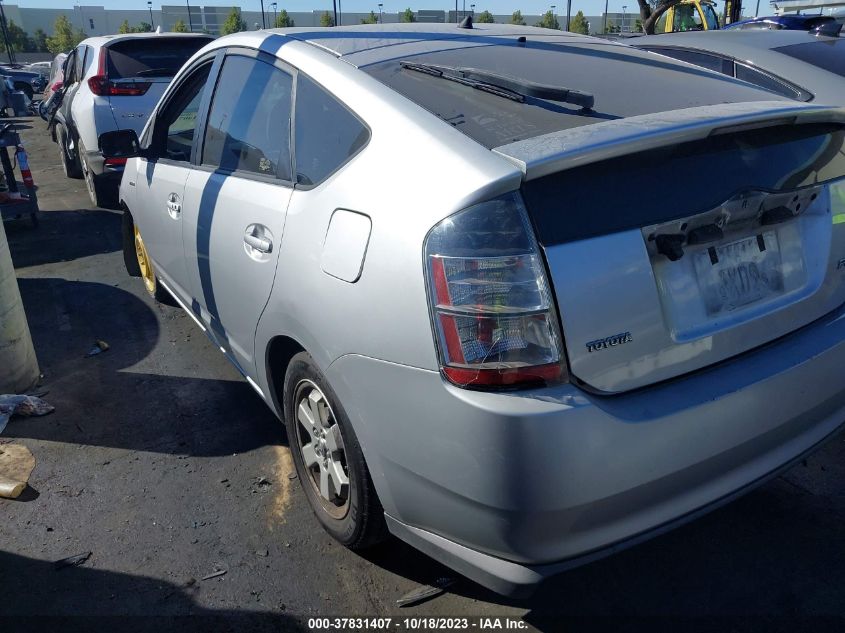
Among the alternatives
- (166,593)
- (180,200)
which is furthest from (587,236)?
(180,200)

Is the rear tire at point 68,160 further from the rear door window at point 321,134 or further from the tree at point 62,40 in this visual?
the tree at point 62,40

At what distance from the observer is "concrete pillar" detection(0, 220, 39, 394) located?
151 inches

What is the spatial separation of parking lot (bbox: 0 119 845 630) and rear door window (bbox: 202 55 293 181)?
4.44 ft

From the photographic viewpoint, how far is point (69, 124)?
927 centimetres

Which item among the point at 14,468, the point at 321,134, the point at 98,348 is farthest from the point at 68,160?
the point at 321,134

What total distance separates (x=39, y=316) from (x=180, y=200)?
2.36 metres

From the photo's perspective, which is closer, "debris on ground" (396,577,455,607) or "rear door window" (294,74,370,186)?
"rear door window" (294,74,370,186)

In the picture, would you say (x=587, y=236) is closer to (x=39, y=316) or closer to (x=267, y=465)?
(x=267, y=465)

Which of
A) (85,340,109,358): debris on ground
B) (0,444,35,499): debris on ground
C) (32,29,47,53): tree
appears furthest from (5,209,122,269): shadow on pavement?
(32,29,47,53): tree

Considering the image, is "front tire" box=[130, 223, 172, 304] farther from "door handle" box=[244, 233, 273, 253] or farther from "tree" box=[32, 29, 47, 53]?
"tree" box=[32, 29, 47, 53]

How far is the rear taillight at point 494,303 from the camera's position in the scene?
5.93ft

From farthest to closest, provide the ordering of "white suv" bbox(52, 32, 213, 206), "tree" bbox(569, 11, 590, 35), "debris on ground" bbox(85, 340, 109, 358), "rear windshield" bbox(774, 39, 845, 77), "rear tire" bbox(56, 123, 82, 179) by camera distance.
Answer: "tree" bbox(569, 11, 590, 35), "rear tire" bbox(56, 123, 82, 179), "white suv" bbox(52, 32, 213, 206), "rear windshield" bbox(774, 39, 845, 77), "debris on ground" bbox(85, 340, 109, 358)

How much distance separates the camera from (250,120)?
3113 millimetres

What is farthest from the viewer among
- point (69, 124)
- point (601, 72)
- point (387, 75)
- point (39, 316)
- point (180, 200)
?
point (69, 124)
